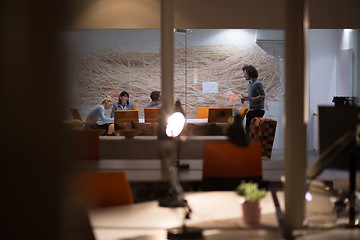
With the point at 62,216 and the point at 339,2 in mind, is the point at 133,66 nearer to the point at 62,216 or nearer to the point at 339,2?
the point at 339,2

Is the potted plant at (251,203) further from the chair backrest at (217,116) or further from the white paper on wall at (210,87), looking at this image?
the white paper on wall at (210,87)

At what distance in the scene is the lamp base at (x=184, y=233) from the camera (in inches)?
84.7

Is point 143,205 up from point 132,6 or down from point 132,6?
down

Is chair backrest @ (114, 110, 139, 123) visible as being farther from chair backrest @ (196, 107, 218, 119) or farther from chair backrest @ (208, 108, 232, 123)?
chair backrest @ (196, 107, 218, 119)

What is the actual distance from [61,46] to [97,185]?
7.08 ft

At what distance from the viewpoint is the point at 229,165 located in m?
3.76

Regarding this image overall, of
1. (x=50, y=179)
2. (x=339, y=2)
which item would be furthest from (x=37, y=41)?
(x=339, y=2)

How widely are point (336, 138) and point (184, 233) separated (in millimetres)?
872

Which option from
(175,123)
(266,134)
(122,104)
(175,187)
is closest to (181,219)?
(175,187)

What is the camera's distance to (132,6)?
7.72 m

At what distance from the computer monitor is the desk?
1.28 ft

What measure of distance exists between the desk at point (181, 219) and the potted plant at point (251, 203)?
1.6 inches

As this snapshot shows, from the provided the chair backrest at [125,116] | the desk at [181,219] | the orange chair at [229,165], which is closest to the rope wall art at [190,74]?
the chair backrest at [125,116]

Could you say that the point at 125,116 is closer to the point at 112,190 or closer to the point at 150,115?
the point at 150,115
